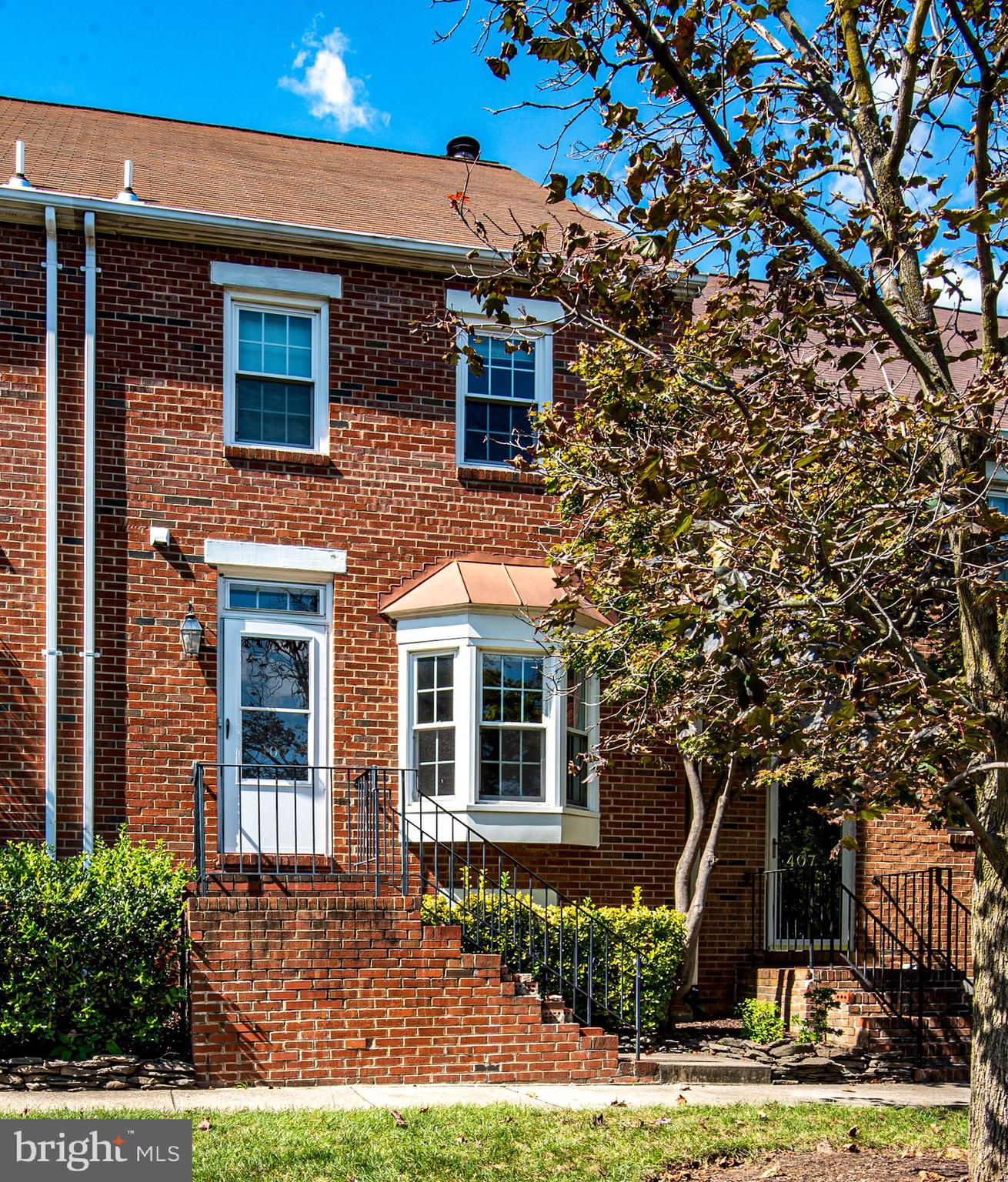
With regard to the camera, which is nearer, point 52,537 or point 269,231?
point 52,537

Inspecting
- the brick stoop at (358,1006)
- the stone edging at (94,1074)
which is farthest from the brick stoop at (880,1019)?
the stone edging at (94,1074)

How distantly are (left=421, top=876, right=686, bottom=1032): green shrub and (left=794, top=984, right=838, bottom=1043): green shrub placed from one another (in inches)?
51.2

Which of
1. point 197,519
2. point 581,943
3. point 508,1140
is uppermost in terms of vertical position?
point 197,519

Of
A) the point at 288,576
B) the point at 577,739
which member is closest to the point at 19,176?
the point at 288,576

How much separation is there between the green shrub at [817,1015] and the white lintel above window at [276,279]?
7820 millimetres

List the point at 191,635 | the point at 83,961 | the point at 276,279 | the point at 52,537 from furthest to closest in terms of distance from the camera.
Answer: the point at 276,279
the point at 191,635
the point at 52,537
the point at 83,961

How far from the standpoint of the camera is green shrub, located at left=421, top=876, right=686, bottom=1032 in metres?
11.5

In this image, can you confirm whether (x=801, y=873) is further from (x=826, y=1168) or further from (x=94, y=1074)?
(x=94, y=1074)

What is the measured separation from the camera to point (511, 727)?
1304cm

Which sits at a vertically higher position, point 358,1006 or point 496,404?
point 496,404

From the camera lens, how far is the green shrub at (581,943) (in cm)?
1147

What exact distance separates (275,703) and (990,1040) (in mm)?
7523

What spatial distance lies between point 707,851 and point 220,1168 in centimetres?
701

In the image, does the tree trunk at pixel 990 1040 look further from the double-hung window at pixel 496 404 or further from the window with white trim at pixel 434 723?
the double-hung window at pixel 496 404
